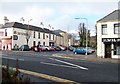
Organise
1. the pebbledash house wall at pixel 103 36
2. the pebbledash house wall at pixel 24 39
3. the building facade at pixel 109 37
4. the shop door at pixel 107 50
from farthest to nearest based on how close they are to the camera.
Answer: the pebbledash house wall at pixel 24 39 → the shop door at pixel 107 50 → the pebbledash house wall at pixel 103 36 → the building facade at pixel 109 37

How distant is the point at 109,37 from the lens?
3966 centimetres

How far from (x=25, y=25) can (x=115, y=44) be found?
154ft

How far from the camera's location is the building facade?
3903 cm

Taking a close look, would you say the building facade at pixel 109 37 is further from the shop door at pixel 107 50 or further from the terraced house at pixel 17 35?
the terraced house at pixel 17 35

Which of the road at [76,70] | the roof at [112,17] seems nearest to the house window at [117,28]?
the roof at [112,17]

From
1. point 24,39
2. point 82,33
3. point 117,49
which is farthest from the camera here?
point 82,33

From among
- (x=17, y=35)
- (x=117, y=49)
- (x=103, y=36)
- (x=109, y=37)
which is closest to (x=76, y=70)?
(x=117, y=49)

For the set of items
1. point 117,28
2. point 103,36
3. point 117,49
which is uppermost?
point 117,28

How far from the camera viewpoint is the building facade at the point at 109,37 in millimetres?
39031

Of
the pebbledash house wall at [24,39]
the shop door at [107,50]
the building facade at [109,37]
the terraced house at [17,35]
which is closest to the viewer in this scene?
the building facade at [109,37]

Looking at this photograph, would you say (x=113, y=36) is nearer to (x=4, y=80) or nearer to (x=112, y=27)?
(x=112, y=27)

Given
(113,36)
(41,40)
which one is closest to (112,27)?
(113,36)

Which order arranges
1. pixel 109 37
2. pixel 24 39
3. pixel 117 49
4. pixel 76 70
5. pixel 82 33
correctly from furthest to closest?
pixel 82 33 < pixel 24 39 < pixel 109 37 < pixel 117 49 < pixel 76 70

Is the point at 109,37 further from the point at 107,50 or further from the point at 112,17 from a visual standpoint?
the point at 112,17
